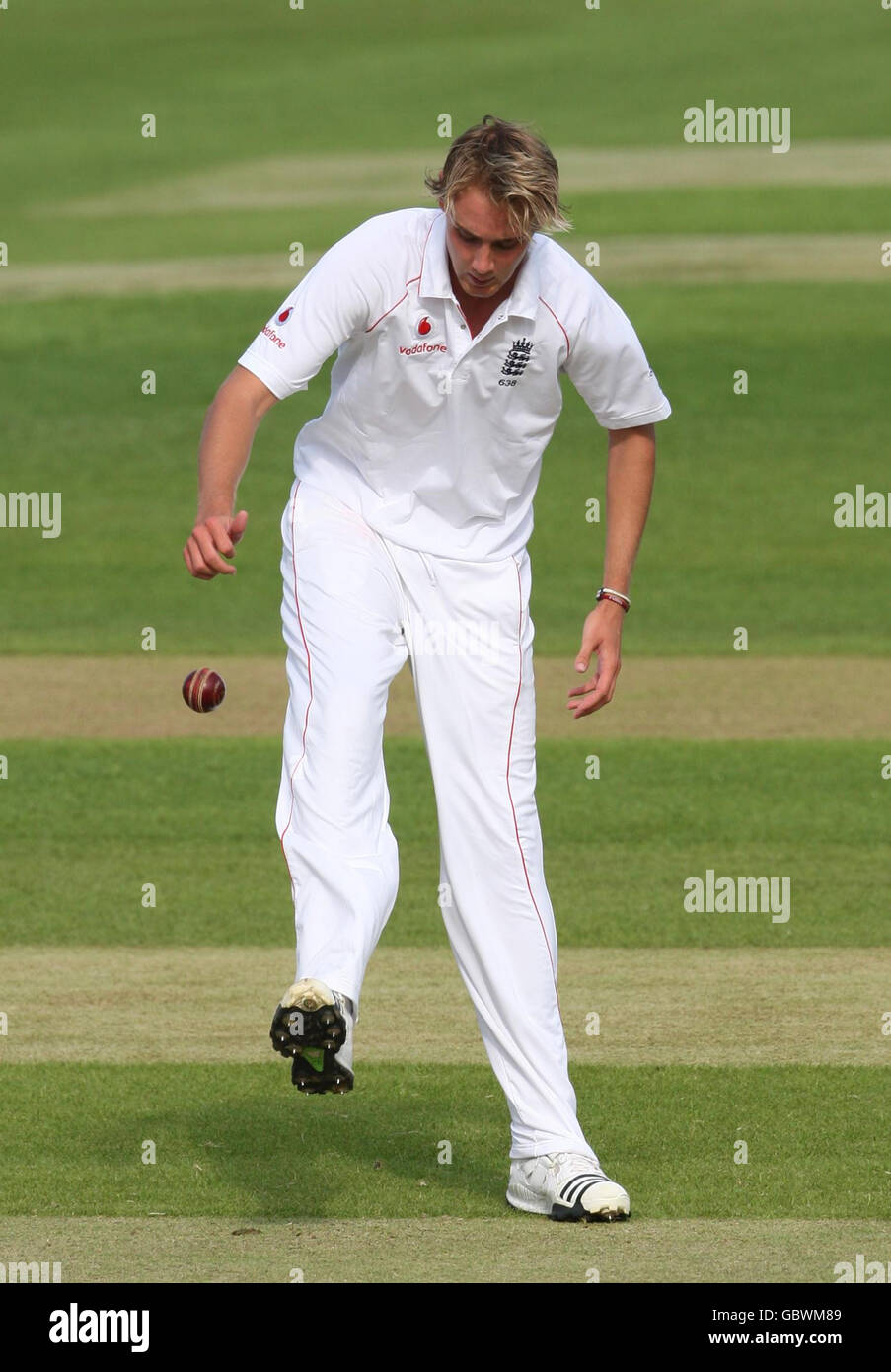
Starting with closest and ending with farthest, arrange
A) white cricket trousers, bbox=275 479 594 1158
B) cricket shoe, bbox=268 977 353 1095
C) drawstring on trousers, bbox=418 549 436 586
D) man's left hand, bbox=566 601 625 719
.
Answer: cricket shoe, bbox=268 977 353 1095, white cricket trousers, bbox=275 479 594 1158, drawstring on trousers, bbox=418 549 436 586, man's left hand, bbox=566 601 625 719

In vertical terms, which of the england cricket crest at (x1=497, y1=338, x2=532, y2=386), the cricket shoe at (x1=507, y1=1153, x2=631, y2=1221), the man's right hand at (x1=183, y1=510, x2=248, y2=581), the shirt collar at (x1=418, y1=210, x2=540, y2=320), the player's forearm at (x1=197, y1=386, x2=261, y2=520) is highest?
the shirt collar at (x1=418, y1=210, x2=540, y2=320)

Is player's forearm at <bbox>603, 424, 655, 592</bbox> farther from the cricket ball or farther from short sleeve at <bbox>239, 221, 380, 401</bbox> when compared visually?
the cricket ball

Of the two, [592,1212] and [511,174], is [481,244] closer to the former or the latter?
[511,174]

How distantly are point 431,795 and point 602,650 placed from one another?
22.7ft

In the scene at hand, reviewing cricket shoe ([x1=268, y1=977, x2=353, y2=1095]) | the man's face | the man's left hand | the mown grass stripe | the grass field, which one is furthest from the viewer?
the mown grass stripe

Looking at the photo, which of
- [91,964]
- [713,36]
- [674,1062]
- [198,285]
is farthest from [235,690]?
[713,36]

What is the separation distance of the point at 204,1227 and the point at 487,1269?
2.71 feet

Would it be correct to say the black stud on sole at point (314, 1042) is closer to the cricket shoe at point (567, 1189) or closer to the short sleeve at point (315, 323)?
the cricket shoe at point (567, 1189)

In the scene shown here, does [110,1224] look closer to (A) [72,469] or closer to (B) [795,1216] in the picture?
(B) [795,1216]

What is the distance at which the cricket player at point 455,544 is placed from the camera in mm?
5492

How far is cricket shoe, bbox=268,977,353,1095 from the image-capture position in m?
5.05

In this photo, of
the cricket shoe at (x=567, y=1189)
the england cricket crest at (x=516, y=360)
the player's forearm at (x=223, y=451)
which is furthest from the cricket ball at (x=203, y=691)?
the cricket shoe at (x=567, y=1189)

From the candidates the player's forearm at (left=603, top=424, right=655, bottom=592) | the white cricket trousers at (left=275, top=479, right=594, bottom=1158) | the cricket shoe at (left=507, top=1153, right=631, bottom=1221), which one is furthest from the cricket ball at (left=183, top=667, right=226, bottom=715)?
the cricket shoe at (left=507, top=1153, right=631, bottom=1221)

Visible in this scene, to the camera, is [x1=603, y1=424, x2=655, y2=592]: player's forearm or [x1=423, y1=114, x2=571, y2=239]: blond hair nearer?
[x1=423, y1=114, x2=571, y2=239]: blond hair
